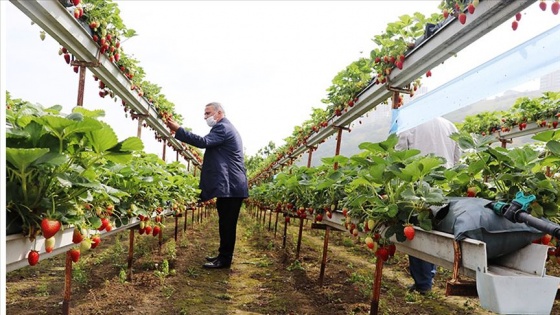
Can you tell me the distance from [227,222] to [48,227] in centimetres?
448

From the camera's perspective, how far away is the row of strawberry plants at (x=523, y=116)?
8.02 m

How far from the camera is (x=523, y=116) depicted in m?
8.63

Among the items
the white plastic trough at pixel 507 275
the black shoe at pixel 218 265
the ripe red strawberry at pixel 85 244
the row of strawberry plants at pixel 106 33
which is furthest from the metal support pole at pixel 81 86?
the white plastic trough at pixel 507 275

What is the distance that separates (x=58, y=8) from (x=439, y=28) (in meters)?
3.21

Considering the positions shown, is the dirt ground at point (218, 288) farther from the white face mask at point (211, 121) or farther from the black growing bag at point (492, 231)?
the black growing bag at point (492, 231)

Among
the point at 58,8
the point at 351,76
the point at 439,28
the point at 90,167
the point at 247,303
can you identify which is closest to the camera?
the point at 90,167

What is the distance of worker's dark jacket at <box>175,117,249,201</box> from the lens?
635 centimetres

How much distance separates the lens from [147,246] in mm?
8406

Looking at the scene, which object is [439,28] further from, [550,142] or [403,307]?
[403,307]

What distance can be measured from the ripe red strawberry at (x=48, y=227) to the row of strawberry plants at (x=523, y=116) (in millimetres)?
8194

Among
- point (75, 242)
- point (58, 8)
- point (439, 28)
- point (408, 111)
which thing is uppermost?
point (439, 28)

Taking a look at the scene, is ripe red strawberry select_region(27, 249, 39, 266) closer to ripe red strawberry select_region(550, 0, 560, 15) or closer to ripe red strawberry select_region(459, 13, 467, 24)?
ripe red strawberry select_region(459, 13, 467, 24)

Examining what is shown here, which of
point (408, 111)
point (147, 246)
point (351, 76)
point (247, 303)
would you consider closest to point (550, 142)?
point (408, 111)

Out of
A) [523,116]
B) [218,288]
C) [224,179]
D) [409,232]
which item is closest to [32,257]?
[409,232]
